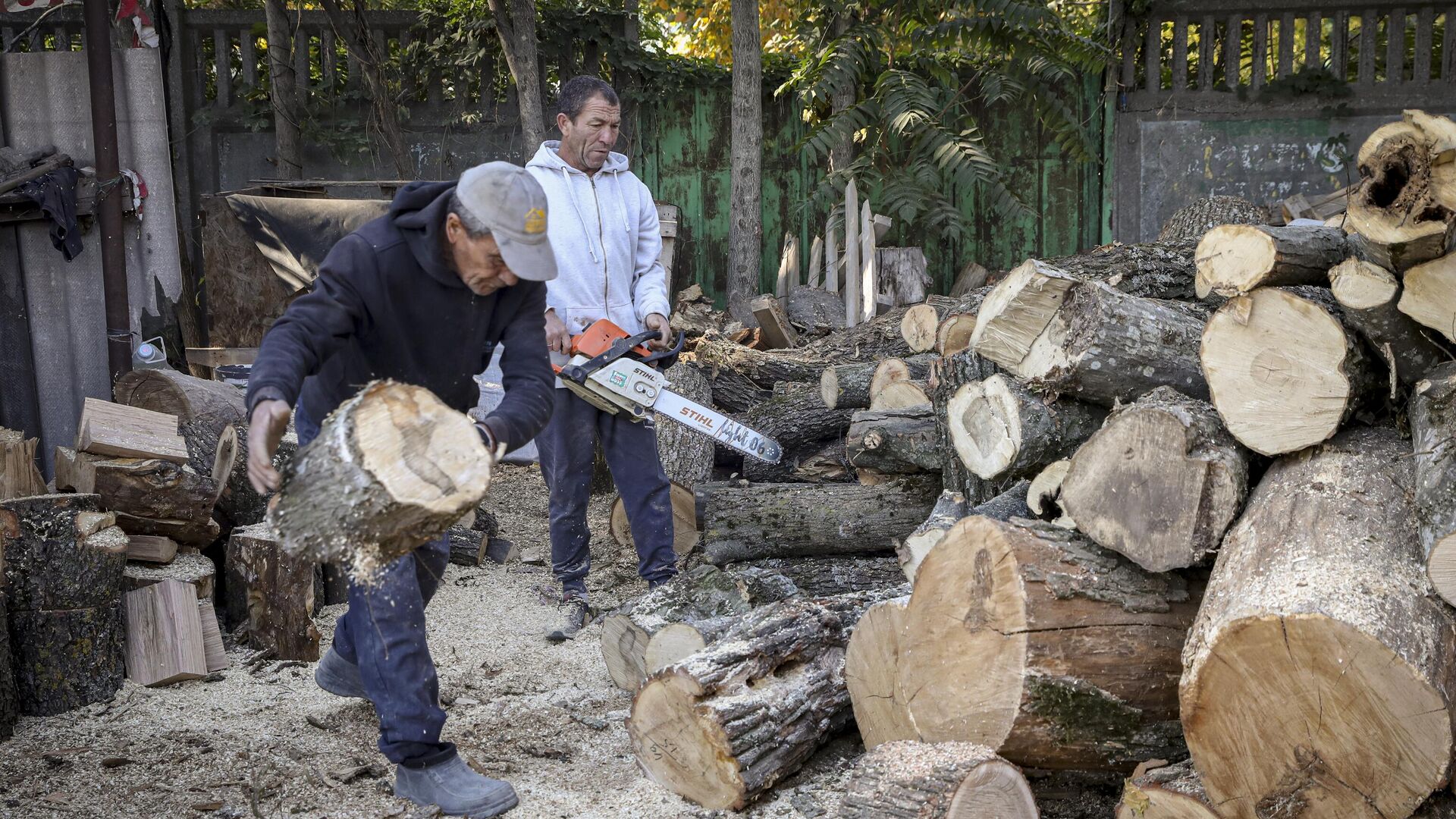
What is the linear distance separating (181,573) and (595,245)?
1.95 m

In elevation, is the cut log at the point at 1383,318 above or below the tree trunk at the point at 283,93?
below

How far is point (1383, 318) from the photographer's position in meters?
2.61

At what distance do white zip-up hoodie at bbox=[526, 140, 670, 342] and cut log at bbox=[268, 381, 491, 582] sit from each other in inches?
74.1

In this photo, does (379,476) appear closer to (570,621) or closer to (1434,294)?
(570,621)

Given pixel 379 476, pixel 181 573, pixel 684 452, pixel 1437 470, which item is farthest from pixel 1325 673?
pixel 684 452

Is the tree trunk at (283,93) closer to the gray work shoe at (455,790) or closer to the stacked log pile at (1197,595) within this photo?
the stacked log pile at (1197,595)

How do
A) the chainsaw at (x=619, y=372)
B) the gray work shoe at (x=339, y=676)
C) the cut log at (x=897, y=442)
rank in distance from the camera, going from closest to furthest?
the gray work shoe at (x=339, y=676), the chainsaw at (x=619, y=372), the cut log at (x=897, y=442)

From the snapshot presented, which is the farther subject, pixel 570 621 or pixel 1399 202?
pixel 570 621

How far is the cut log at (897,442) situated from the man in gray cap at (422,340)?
1.90 metres

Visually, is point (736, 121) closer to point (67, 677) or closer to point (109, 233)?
point (109, 233)

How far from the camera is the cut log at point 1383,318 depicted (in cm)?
258

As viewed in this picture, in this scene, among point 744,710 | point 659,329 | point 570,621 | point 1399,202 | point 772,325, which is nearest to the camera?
point 1399,202

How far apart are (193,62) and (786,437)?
17.6 feet

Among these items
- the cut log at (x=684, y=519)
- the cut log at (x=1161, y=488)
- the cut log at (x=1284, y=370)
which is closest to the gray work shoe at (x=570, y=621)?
the cut log at (x=684, y=519)
